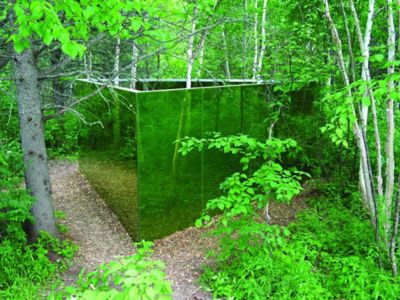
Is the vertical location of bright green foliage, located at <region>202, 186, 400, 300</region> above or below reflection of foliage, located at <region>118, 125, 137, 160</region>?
below

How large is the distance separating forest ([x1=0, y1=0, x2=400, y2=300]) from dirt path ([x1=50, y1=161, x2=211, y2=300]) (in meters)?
0.03

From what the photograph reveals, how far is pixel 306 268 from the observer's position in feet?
14.6

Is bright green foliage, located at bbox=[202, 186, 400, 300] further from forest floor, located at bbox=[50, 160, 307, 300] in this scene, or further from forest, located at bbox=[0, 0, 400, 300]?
forest floor, located at bbox=[50, 160, 307, 300]

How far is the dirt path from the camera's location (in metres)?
4.89

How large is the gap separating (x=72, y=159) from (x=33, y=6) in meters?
8.54

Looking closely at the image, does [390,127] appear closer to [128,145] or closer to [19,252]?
[128,145]

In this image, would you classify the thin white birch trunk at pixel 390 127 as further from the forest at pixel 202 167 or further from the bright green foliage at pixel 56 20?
the bright green foliage at pixel 56 20

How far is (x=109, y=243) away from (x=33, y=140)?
1922mm

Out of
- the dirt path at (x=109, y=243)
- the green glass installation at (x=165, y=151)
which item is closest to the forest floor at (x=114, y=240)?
the dirt path at (x=109, y=243)

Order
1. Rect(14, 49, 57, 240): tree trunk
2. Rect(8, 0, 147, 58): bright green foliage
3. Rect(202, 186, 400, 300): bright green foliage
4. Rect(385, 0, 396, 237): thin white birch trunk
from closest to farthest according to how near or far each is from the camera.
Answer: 1. Rect(8, 0, 147, 58): bright green foliage
2. Rect(202, 186, 400, 300): bright green foliage
3. Rect(385, 0, 396, 237): thin white birch trunk
4. Rect(14, 49, 57, 240): tree trunk

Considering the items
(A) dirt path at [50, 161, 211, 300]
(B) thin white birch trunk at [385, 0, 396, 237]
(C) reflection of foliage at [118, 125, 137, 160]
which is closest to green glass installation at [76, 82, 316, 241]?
(C) reflection of foliage at [118, 125, 137, 160]

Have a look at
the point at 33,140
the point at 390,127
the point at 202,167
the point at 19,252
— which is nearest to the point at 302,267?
the point at 390,127

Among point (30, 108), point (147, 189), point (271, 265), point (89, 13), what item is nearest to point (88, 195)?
point (147, 189)

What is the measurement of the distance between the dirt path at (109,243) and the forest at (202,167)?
31mm
